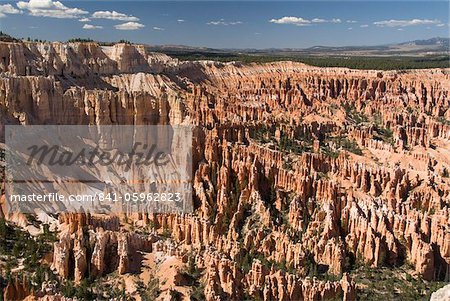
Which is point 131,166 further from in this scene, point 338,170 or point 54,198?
point 338,170

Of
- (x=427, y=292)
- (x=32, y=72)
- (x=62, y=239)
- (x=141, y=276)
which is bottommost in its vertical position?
(x=427, y=292)

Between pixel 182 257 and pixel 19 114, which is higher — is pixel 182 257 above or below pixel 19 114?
below

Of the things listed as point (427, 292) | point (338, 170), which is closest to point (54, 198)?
point (338, 170)

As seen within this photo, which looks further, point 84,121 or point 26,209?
point 84,121

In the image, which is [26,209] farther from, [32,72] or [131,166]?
[32,72]

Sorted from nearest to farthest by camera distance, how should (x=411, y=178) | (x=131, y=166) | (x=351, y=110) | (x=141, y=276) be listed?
(x=141, y=276)
(x=411, y=178)
(x=131, y=166)
(x=351, y=110)

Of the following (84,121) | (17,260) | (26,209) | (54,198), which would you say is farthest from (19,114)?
(17,260)

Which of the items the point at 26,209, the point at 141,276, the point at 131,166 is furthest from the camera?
the point at 131,166
